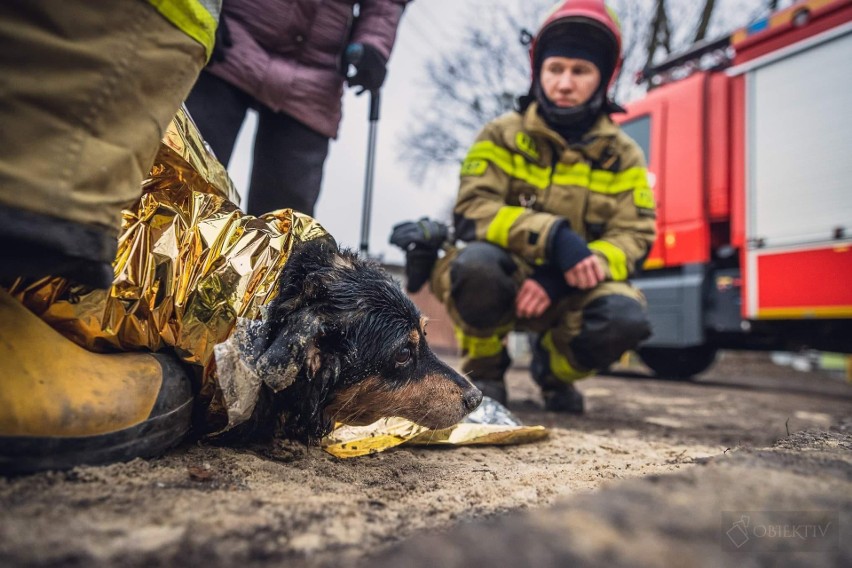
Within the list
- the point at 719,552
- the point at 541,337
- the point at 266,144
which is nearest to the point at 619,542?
the point at 719,552

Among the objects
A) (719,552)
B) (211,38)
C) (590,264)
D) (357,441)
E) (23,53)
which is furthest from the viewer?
(590,264)

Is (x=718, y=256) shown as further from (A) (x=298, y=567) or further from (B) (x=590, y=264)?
(A) (x=298, y=567)

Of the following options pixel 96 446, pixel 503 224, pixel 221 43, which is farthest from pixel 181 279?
pixel 503 224

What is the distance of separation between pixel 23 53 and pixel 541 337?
3170 millimetres

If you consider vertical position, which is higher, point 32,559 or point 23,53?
point 23,53

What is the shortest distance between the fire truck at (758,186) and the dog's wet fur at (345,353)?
4.35m

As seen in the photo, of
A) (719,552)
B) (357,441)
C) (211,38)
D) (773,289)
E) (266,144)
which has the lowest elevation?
(357,441)

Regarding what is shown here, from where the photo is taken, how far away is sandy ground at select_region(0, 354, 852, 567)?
2.13 ft

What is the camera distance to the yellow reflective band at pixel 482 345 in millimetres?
3184

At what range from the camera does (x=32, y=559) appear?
70cm

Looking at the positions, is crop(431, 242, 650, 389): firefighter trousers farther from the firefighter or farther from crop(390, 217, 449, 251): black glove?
the firefighter

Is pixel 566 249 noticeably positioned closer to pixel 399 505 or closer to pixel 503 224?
pixel 503 224

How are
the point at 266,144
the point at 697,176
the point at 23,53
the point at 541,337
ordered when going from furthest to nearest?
1. the point at 697,176
2. the point at 541,337
3. the point at 266,144
4. the point at 23,53

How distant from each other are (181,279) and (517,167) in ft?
7.75
